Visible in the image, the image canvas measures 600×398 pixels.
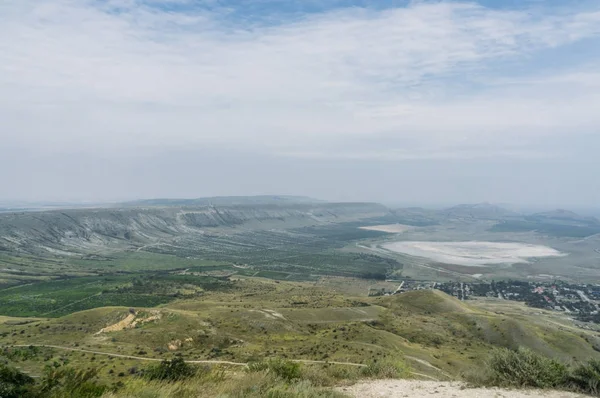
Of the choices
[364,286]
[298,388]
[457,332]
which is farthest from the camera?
[364,286]

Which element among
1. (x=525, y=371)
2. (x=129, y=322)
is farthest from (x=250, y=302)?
(x=525, y=371)

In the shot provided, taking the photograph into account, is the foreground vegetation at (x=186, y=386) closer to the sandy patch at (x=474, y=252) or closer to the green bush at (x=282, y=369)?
the green bush at (x=282, y=369)

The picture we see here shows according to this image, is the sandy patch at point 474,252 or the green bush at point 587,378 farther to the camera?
the sandy patch at point 474,252

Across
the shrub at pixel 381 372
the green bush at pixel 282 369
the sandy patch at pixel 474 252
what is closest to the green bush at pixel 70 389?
the green bush at pixel 282 369

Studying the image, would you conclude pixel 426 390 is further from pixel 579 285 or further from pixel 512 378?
pixel 579 285

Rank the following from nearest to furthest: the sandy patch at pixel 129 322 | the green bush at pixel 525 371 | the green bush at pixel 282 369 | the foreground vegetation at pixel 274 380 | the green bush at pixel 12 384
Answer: the green bush at pixel 12 384
the foreground vegetation at pixel 274 380
the green bush at pixel 525 371
the green bush at pixel 282 369
the sandy patch at pixel 129 322

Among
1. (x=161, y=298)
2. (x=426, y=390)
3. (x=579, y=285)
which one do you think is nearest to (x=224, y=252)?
(x=161, y=298)

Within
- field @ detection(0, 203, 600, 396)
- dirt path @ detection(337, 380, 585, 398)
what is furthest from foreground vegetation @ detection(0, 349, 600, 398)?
field @ detection(0, 203, 600, 396)
